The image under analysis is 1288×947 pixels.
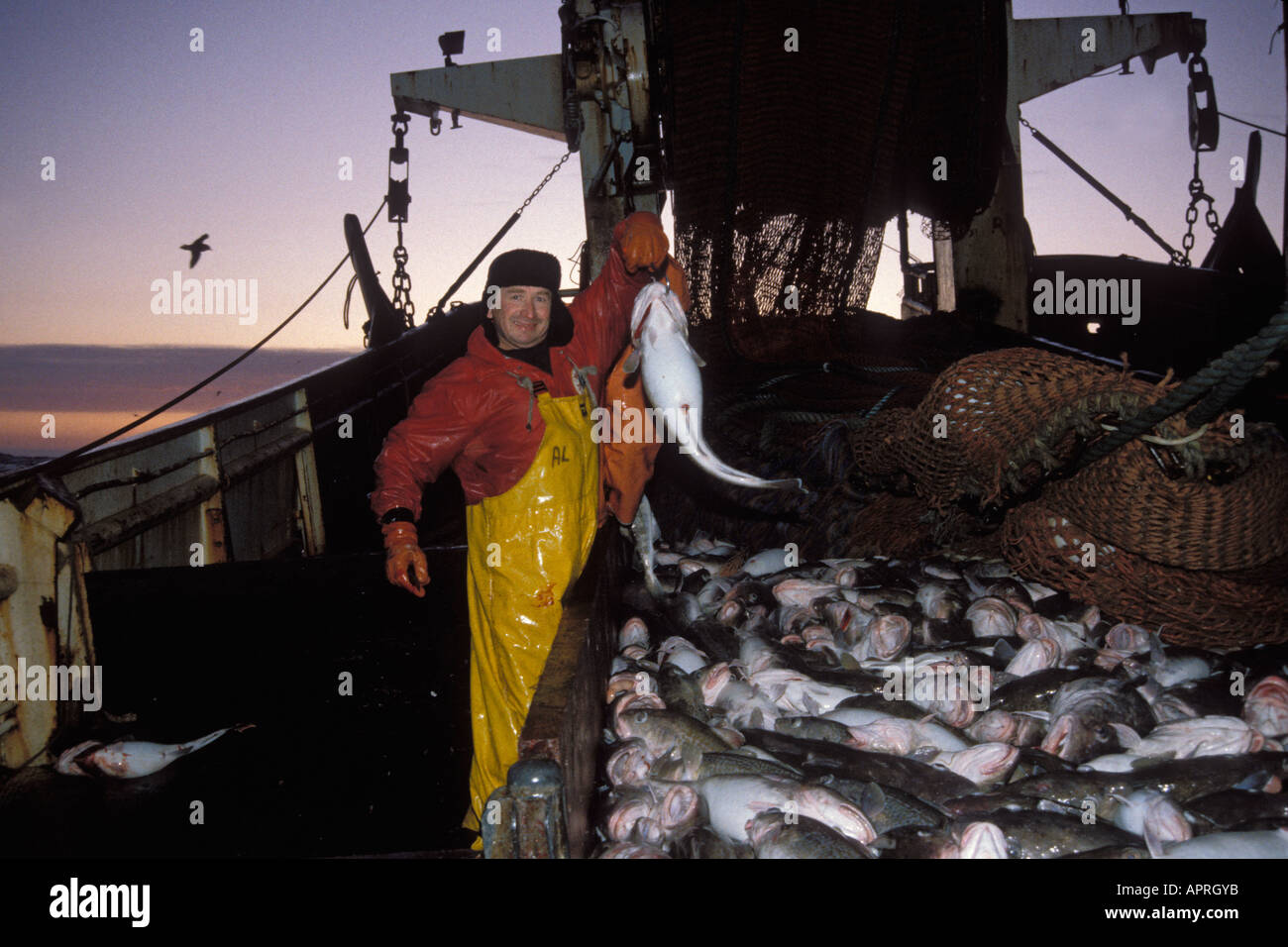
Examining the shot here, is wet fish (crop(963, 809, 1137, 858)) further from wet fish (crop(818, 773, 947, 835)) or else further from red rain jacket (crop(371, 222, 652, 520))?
red rain jacket (crop(371, 222, 652, 520))

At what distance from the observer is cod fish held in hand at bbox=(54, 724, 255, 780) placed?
3994 millimetres

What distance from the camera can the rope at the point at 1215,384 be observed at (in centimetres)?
256

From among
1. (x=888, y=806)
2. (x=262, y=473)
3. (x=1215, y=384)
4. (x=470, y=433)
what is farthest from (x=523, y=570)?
(x=262, y=473)

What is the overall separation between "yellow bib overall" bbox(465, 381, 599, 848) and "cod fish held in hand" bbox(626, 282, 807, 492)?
53 centimetres

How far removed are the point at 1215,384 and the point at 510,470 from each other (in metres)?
2.76

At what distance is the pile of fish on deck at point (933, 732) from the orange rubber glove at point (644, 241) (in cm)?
196

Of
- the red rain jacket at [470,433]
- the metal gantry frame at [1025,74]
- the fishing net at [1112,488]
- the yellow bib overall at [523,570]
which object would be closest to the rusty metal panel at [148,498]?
the red rain jacket at [470,433]

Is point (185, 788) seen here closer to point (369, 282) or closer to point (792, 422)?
point (792, 422)

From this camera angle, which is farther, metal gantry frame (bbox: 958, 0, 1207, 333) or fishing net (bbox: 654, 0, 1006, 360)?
metal gantry frame (bbox: 958, 0, 1207, 333)

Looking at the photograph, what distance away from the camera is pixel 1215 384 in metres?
2.86

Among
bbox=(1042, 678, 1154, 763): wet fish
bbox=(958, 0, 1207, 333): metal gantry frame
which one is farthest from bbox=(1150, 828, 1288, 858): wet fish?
bbox=(958, 0, 1207, 333): metal gantry frame

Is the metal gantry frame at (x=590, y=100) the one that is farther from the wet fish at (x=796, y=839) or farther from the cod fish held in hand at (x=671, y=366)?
the wet fish at (x=796, y=839)
